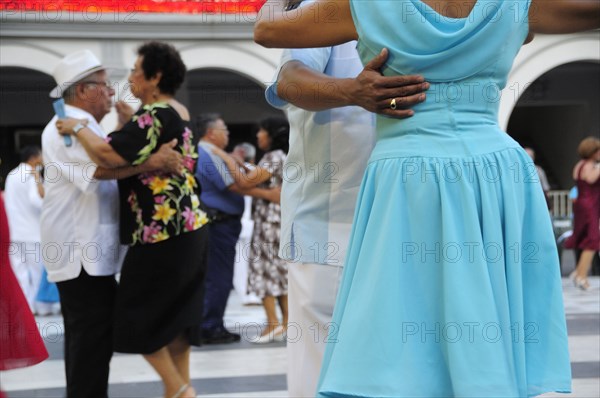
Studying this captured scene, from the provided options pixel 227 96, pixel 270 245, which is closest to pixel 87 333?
pixel 270 245

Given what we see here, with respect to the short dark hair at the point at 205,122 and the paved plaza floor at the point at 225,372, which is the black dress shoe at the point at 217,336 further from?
the short dark hair at the point at 205,122

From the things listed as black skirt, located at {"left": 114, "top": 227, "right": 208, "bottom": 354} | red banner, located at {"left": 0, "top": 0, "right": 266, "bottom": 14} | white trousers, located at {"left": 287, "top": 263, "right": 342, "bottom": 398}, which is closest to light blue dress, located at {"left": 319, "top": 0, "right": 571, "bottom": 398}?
white trousers, located at {"left": 287, "top": 263, "right": 342, "bottom": 398}

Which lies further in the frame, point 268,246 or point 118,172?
point 268,246

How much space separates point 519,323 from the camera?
2.27 meters

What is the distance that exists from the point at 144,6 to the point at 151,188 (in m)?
12.1

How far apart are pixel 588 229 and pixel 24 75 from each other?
1227 cm

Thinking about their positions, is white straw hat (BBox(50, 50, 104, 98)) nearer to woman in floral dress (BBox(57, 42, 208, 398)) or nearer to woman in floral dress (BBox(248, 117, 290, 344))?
woman in floral dress (BBox(57, 42, 208, 398))

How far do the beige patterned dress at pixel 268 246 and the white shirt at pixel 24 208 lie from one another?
10.8 feet

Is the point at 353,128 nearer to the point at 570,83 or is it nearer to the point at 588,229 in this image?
the point at 588,229

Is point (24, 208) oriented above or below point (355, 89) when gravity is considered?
below

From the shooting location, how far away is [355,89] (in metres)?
2.48

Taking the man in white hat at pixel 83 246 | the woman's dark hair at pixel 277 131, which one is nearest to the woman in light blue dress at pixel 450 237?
the man in white hat at pixel 83 246

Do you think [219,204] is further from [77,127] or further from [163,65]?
[77,127]

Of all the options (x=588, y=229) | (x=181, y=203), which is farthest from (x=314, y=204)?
(x=588, y=229)
